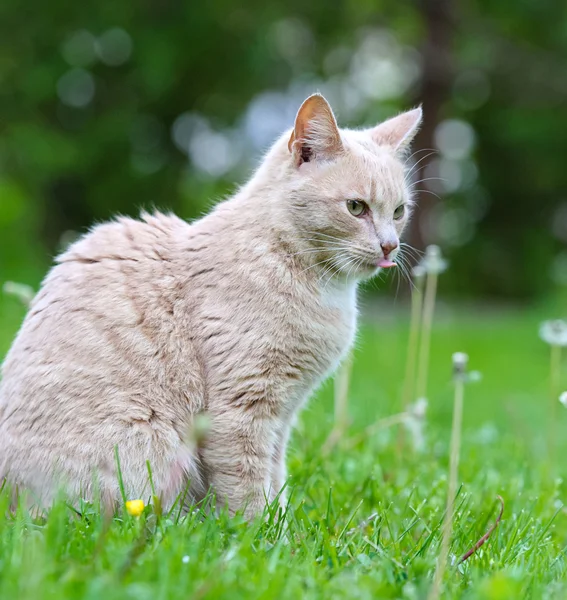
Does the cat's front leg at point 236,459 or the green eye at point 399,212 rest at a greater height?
the green eye at point 399,212

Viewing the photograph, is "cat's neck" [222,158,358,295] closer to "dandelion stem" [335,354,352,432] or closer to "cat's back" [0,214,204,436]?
"cat's back" [0,214,204,436]

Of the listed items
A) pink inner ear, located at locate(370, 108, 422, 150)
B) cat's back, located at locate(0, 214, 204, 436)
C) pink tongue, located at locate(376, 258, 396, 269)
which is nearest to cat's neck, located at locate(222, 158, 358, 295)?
pink tongue, located at locate(376, 258, 396, 269)

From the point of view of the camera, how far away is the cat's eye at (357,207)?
2.46m

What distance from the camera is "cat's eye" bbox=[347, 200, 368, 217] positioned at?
2.46 metres

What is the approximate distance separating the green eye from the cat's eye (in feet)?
0.65

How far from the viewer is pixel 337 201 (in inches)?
96.0

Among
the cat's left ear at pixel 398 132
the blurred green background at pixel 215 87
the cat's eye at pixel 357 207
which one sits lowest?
the cat's eye at pixel 357 207

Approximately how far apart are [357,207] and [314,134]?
27 cm

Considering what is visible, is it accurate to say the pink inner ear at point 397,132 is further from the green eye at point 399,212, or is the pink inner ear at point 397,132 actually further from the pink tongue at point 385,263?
the pink tongue at point 385,263

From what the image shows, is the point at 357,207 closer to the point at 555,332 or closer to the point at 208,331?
the point at 208,331

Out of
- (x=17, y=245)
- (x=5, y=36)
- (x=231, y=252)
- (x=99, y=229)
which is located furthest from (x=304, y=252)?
(x=5, y=36)

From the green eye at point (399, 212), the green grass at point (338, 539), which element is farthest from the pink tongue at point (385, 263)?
the green grass at point (338, 539)

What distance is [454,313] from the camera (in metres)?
11.7

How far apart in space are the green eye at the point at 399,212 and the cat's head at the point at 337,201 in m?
0.11
